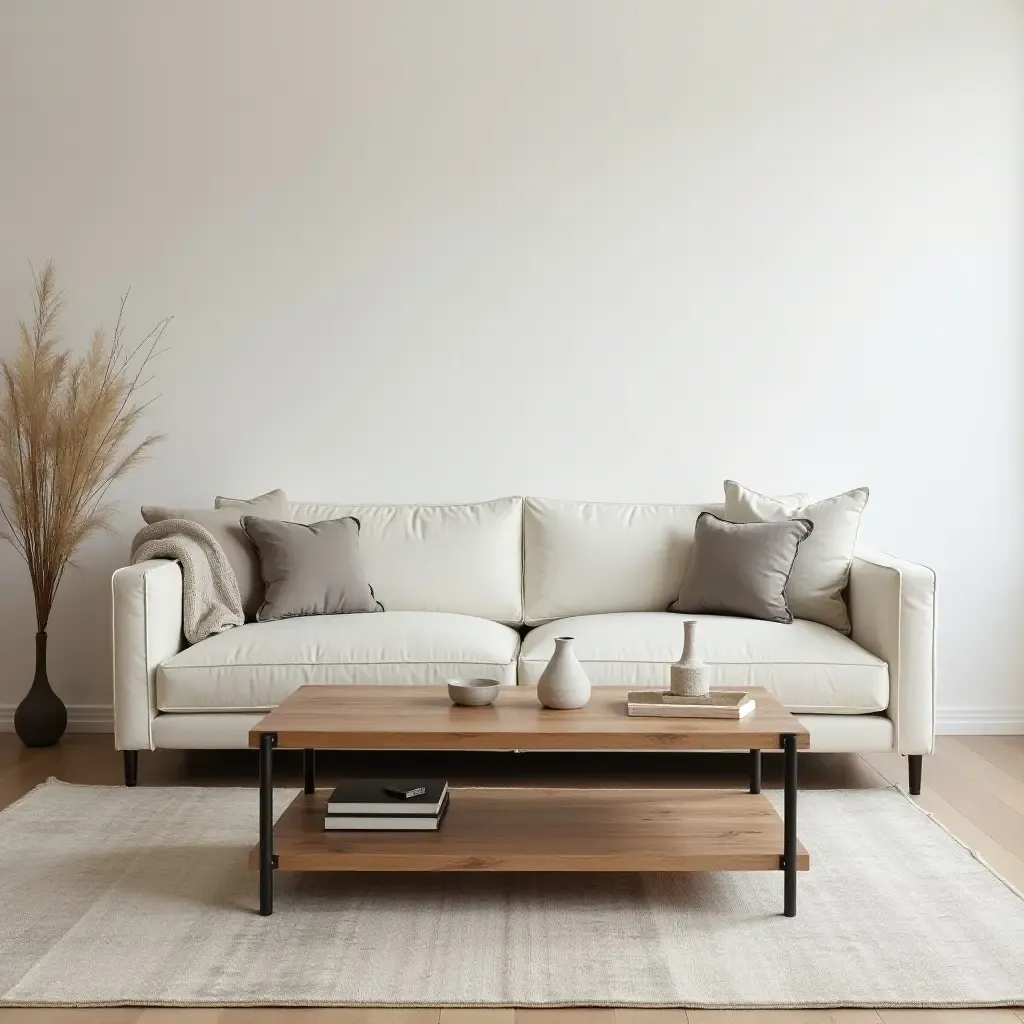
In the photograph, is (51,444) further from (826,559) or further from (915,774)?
(915,774)

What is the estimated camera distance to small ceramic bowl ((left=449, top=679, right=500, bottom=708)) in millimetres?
2705

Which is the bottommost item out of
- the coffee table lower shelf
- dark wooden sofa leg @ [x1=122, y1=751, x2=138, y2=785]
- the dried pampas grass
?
dark wooden sofa leg @ [x1=122, y1=751, x2=138, y2=785]

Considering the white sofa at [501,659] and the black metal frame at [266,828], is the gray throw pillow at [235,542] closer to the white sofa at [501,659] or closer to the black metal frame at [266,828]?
the white sofa at [501,659]

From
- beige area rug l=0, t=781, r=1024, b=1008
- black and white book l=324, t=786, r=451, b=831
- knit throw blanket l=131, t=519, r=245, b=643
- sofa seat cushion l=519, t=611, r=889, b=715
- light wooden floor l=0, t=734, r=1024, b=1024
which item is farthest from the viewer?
knit throw blanket l=131, t=519, r=245, b=643

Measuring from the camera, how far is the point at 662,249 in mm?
4465

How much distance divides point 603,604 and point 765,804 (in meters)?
1.31

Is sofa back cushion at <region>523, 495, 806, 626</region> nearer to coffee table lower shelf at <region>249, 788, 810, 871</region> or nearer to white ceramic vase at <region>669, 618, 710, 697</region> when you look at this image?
coffee table lower shelf at <region>249, 788, 810, 871</region>

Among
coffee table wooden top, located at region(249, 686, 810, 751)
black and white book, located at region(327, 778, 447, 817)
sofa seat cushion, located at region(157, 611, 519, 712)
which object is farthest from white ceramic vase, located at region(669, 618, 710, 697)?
sofa seat cushion, located at region(157, 611, 519, 712)

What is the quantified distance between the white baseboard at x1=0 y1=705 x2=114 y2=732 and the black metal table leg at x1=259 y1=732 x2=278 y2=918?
224 cm

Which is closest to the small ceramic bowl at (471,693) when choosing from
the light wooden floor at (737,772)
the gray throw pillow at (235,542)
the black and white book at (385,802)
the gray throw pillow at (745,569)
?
the black and white book at (385,802)

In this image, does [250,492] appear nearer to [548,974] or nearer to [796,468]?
[796,468]

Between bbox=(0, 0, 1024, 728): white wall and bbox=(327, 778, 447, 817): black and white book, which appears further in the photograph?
bbox=(0, 0, 1024, 728): white wall

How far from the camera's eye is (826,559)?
3.88 metres

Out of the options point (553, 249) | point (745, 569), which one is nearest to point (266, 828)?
point (745, 569)
